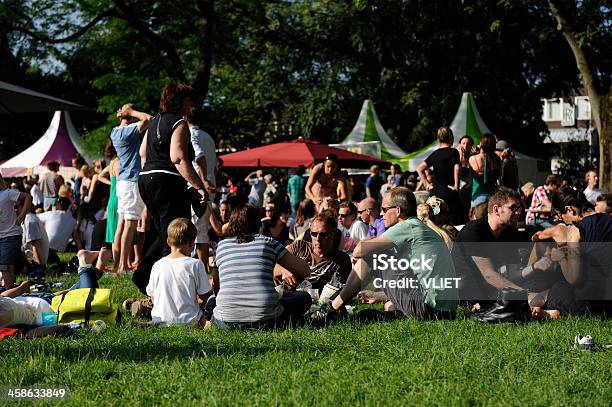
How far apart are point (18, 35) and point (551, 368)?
1061 inches

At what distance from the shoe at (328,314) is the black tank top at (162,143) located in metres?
1.79

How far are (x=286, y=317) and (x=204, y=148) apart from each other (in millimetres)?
3202

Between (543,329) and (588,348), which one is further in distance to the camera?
(543,329)

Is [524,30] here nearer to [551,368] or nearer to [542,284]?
[542,284]

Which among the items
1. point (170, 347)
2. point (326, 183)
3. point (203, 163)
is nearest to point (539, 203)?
point (326, 183)

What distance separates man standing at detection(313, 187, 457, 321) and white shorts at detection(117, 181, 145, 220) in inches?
157

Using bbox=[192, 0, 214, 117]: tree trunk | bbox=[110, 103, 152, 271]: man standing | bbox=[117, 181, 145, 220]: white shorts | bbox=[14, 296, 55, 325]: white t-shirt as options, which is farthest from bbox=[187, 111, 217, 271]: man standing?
bbox=[192, 0, 214, 117]: tree trunk

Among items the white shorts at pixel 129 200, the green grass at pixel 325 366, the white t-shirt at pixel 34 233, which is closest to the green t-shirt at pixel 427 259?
the green grass at pixel 325 366

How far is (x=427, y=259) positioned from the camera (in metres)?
7.75

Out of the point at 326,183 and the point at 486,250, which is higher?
the point at 326,183

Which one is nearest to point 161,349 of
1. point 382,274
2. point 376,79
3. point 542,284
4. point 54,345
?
point 54,345

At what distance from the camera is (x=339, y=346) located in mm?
6234

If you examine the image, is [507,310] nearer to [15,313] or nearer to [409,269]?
[409,269]

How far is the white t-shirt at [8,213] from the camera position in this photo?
10.2 meters
